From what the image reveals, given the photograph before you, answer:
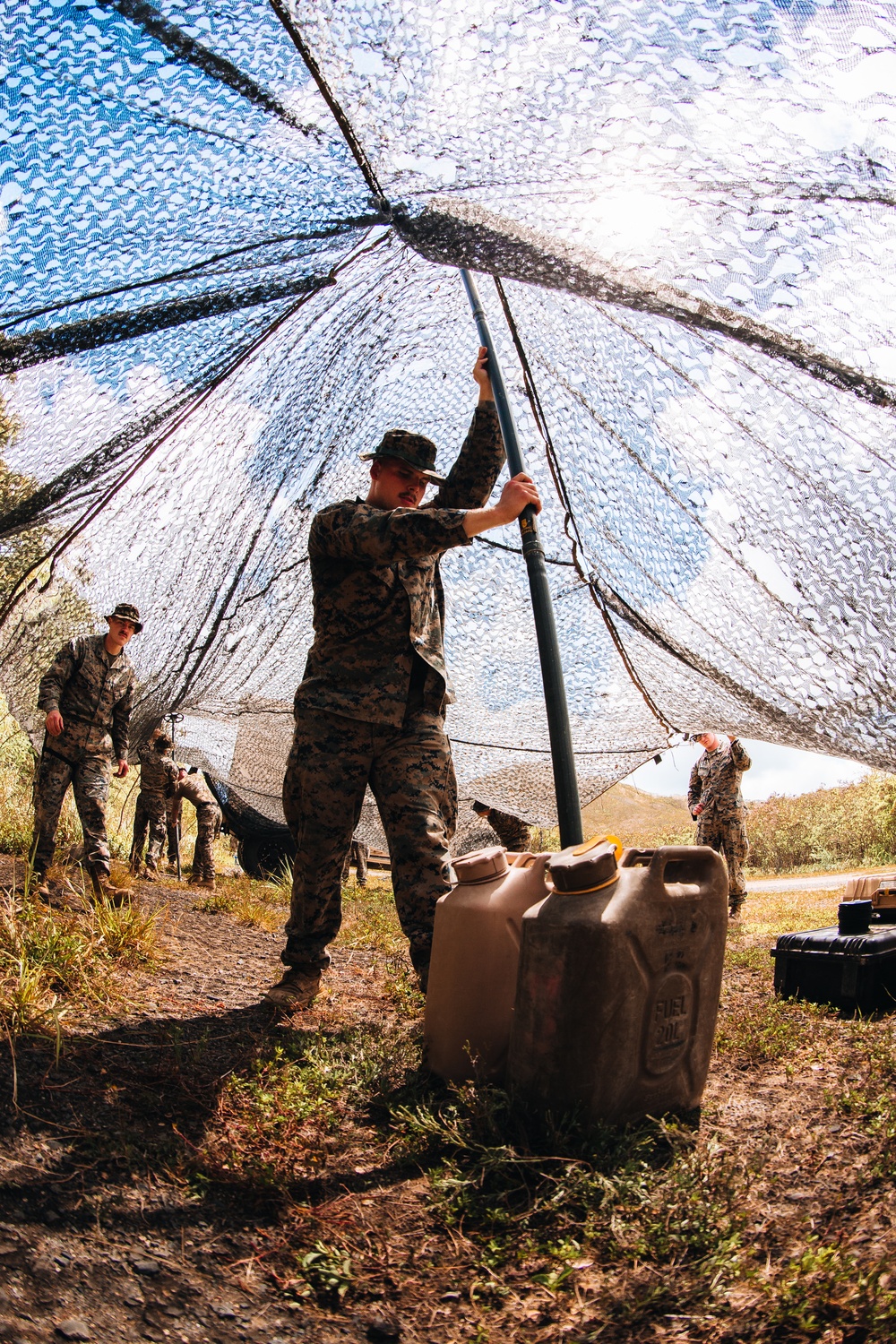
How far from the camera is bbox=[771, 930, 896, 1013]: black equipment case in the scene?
124 inches

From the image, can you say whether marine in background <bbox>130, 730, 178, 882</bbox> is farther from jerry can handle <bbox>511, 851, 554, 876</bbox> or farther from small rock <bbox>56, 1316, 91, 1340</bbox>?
small rock <bbox>56, 1316, 91, 1340</bbox>

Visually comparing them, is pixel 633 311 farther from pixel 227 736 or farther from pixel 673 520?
pixel 227 736

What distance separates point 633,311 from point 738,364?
43 centimetres

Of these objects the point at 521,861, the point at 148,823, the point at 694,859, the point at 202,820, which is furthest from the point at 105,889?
the point at 202,820

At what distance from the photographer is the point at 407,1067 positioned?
2293 mm

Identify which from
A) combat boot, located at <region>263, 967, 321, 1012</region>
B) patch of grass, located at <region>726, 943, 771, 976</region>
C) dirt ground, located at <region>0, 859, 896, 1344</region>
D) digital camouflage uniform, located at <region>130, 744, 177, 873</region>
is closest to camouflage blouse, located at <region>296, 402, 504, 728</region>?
combat boot, located at <region>263, 967, 321, 1012</region>

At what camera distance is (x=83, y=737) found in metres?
5.04

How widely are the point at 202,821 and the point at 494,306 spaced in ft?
25.4

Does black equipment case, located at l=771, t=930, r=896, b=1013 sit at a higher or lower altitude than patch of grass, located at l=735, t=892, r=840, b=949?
higher

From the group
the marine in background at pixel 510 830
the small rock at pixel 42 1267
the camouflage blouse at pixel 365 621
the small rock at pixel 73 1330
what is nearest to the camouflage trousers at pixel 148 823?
the marine in background at pixel 510 830

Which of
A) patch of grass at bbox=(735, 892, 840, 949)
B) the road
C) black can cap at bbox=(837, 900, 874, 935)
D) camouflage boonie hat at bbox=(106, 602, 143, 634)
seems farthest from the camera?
the road

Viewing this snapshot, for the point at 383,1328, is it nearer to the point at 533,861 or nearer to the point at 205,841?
the point at 533,861

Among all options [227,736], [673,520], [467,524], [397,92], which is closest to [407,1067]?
[467,524]

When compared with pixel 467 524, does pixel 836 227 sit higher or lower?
higher
